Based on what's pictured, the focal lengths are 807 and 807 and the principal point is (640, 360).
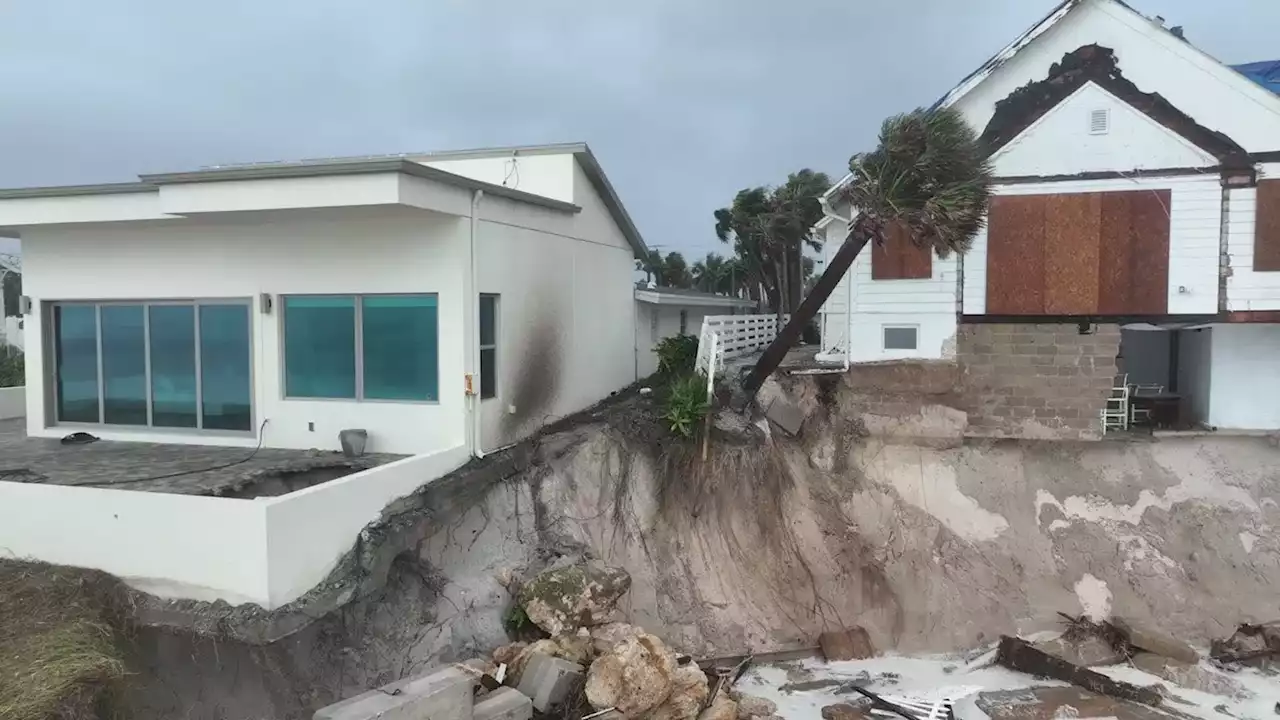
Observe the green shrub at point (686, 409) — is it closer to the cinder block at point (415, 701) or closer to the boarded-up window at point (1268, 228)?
the cinder block at point (415, 701)

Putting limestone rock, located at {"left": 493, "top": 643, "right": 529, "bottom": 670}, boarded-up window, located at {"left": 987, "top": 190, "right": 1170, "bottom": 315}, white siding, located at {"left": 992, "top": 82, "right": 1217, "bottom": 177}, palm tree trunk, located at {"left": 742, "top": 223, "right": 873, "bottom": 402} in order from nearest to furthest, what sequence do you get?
limestone rock, located at {"left": 493, "top": 643, "right": 529, "bottom": 670}
palm tree trunk, located at {"left": 742, "top": 223, "right": 873, "bottom": 402}
white siding, located at {"left": 992, "top": 82, "right": 1217, "bottom": 177}
boarded-up window, located at {"left": 987, "top": 190, "right": 1170, "bottom": 315}

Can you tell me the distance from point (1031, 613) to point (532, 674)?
30.9 ft

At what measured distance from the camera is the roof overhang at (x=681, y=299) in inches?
748

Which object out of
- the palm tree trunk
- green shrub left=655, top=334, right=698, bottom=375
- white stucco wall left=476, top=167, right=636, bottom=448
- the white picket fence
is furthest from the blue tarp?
white stucco wall left=476, top=167, right=636, bottom=448

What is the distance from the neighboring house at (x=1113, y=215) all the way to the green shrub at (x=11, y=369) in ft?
80.2

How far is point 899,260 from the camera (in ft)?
49.7

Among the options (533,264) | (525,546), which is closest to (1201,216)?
(533,264)

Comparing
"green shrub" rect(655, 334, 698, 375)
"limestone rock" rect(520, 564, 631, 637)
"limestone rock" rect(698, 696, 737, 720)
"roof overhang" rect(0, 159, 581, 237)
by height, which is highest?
"roof overhang" rect(0, 159, 581, 237)

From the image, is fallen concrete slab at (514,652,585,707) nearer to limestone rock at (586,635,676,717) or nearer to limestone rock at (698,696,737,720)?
limestone rock at (586,635,676,717)

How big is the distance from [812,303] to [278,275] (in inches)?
332

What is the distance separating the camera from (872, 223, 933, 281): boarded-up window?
49.1 feet

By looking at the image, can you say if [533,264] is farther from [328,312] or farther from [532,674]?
[532,674]

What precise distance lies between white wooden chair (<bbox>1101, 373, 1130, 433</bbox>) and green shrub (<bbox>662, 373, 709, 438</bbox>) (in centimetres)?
759

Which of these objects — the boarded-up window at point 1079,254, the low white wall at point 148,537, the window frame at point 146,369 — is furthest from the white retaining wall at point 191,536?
the boarded-up window at point 1079,254
